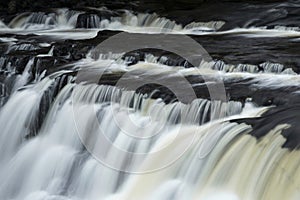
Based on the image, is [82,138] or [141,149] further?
[82,138]

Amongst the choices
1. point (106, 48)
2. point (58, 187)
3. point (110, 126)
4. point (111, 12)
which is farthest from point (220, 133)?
point (111, 12)

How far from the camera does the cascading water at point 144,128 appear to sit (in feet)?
16.6

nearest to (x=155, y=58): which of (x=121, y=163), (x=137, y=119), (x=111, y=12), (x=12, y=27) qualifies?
(x=137, y=119)

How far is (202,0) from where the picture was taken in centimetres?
1281

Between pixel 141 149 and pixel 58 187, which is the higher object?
pixel 141 149

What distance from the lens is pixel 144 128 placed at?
19.5ft

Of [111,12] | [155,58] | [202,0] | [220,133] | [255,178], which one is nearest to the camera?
[255,178]

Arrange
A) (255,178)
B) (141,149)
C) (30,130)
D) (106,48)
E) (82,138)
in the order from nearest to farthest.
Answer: (255,178) → (141,149) → (82,138) → (30,130) → (106,48)

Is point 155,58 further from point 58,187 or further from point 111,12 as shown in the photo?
point 111,12

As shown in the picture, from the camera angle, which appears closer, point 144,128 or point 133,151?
point 133,151

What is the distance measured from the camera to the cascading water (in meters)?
5.07

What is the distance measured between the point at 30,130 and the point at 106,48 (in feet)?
7.70

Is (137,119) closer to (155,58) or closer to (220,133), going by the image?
(220,133)

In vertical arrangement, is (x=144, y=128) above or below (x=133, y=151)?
above
